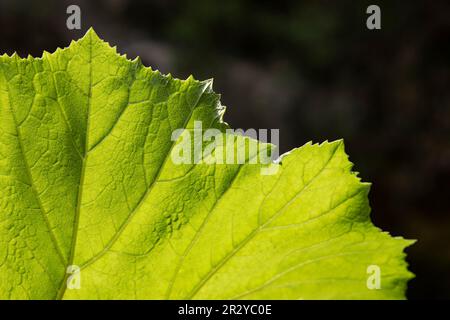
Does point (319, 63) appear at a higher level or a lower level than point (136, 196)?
higher

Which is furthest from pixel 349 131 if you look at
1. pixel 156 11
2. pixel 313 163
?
pixel 313 163

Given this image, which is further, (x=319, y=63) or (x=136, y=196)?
(x=319, y=63)

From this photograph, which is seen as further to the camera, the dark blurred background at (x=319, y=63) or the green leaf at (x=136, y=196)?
the dark blurred background at (x=319, y=63)

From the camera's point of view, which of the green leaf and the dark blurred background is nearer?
the green leaf

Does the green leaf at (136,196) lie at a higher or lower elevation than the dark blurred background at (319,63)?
lower

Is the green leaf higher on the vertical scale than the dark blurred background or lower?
lower
